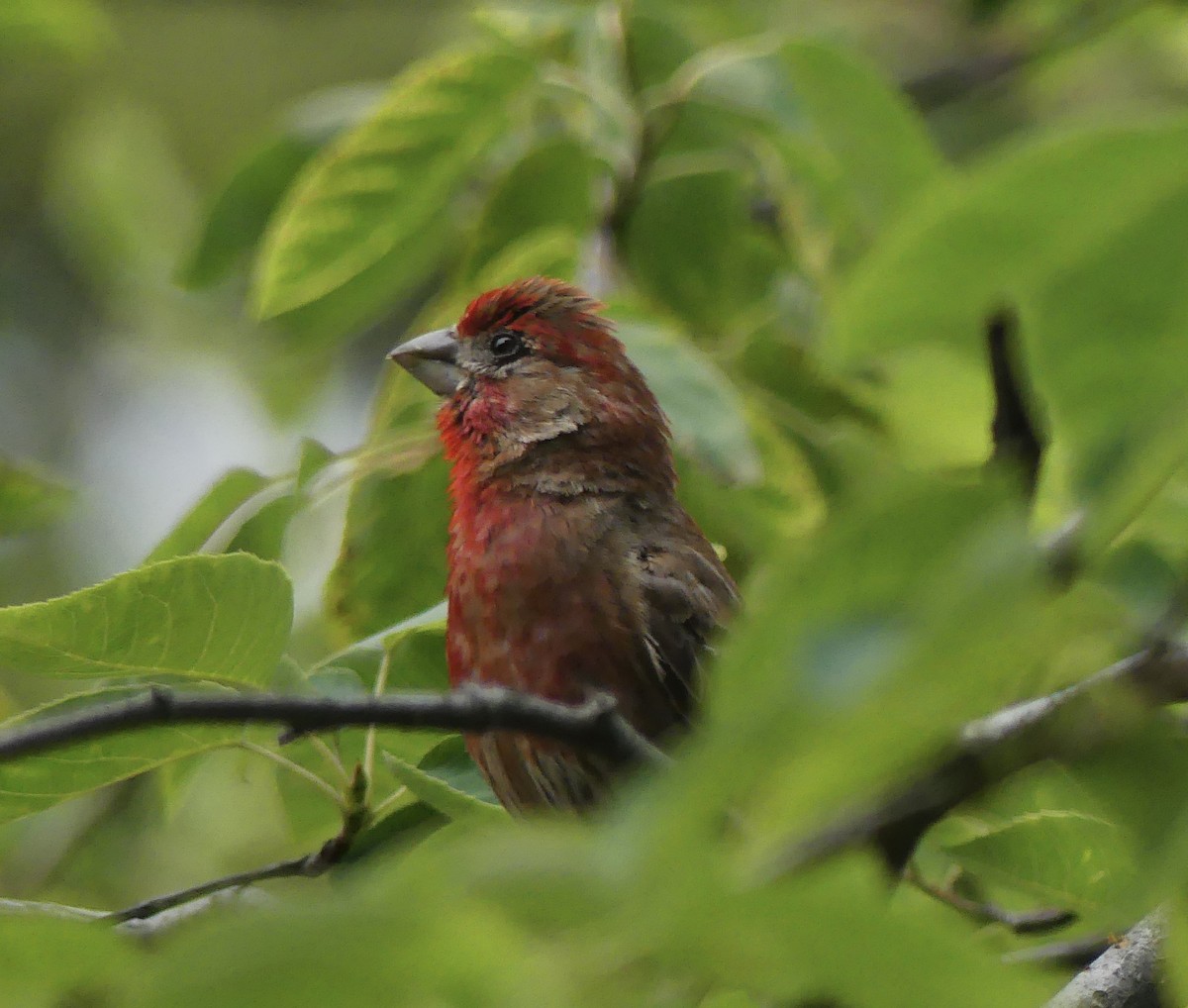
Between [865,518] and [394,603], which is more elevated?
[865,518]

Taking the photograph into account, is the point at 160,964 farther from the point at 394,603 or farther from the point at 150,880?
the point at 150,880

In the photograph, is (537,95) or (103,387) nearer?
(537,95)

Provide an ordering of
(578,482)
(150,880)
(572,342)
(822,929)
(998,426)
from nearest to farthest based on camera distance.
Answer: (822,929) < (998,426) < (578,482) < (572,342) < (150,880)

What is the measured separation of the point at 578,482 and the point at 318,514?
2.02 feet

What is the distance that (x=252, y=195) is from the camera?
404 cm

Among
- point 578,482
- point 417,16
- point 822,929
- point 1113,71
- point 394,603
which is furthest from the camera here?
point 417,16

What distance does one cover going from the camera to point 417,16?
1161 centimetres

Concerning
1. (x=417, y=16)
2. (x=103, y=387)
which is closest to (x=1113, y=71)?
(x=417, y=16)

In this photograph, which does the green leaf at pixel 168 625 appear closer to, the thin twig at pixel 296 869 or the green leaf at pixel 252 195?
the thin twig at pixel 296 869

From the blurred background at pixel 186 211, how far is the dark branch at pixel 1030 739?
0.41m

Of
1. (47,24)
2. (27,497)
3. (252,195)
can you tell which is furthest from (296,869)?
(47,24)

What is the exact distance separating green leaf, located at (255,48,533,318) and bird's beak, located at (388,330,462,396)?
0.46 metres

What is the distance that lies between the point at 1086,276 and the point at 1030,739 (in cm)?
45

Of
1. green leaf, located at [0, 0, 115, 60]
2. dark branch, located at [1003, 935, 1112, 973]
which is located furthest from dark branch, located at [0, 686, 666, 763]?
green leaf, located at [0, 0, 115, 60]
